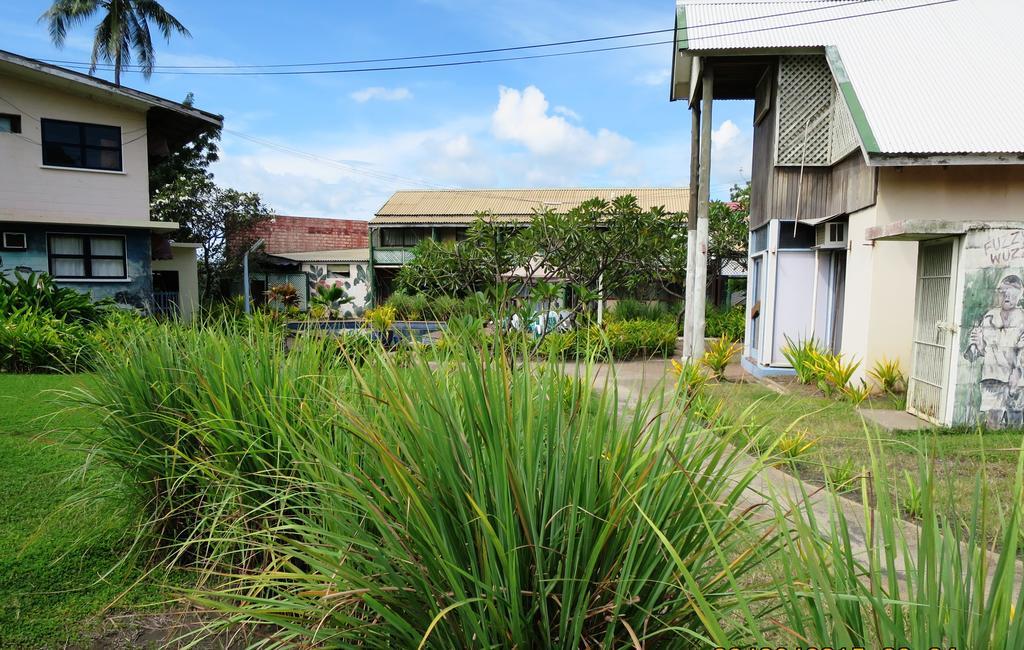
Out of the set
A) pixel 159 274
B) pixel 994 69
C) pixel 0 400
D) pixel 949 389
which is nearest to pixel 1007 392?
pixel 949 389

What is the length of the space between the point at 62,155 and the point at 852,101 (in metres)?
17.8

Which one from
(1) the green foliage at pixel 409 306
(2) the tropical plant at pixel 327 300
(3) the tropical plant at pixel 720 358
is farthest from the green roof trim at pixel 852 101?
(2) the tropical plant at pixel 327 300

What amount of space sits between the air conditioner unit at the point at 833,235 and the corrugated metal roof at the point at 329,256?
24.9 meters

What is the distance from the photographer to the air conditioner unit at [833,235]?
11.4m

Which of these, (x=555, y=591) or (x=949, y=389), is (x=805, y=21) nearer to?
(x=949, y=389)

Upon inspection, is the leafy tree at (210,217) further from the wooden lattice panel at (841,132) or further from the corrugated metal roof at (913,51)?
the wooden lattice panel at (841,132)

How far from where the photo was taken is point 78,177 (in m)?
17.9

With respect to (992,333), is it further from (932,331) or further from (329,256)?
(329,256)

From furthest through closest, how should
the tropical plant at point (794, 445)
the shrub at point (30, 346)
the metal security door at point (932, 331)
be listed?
the shrub at point (30, 346), the metal security door at point (932, 331), the tropical plant at point (794, 445)

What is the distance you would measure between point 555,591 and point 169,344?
301cm

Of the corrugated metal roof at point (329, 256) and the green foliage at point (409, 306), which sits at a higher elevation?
the corrugated metal roof at point (329, 256)

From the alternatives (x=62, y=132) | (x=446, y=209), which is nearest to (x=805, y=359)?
(x=62, y=132)

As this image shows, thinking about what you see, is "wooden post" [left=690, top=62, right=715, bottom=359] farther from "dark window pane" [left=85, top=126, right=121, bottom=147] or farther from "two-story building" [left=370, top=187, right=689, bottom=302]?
"two-story building" [left=370, top=187, right=689, bottom=302]

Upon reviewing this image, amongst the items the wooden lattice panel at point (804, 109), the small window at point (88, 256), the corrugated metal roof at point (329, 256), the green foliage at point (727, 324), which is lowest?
the green foliage at point (727, 324)
